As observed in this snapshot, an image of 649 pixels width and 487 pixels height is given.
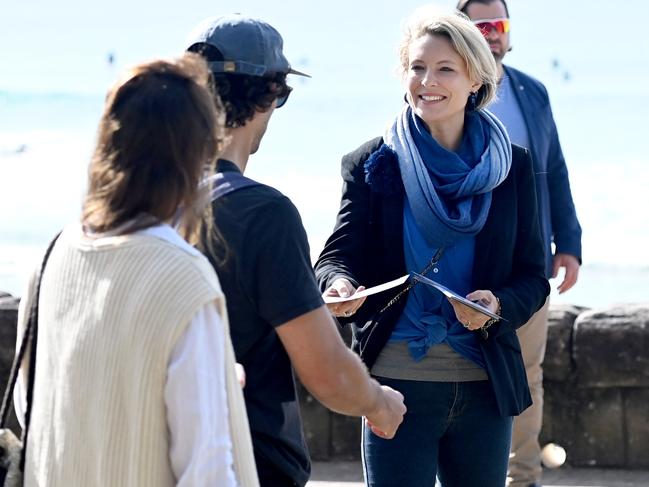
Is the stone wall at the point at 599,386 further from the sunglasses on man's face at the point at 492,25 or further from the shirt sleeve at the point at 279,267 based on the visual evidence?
the shirt sleeve at the point at 279,267

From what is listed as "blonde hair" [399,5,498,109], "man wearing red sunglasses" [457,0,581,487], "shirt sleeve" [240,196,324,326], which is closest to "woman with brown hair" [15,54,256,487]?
"shirt sleeve" [240,196,324,326]

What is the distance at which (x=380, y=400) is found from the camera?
2.71 meters

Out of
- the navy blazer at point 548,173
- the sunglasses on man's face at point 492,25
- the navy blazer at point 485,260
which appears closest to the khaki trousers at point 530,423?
the navy blazer at point 548,173

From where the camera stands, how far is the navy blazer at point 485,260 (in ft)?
11.5

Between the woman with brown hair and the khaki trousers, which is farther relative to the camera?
the khaki trousers

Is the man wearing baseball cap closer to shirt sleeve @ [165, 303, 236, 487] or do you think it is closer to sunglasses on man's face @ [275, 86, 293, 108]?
sunglasses on man's face @ [275, 86, 293, 108]

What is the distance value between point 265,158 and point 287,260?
59.3 ft

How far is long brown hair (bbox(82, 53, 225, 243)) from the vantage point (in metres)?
2.18

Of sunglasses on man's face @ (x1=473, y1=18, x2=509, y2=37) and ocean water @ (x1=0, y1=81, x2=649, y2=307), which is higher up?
sunglasses on man's face @ (x1=473, y1=18, x2=509, y2=37)

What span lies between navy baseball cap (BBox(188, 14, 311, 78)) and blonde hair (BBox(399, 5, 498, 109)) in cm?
94

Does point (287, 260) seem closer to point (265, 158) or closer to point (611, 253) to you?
point (611, 253)

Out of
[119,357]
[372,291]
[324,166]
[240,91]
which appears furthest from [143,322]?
[324,166]

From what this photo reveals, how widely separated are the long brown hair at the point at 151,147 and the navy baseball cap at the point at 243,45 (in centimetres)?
42

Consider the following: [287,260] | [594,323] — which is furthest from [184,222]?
[594,323]
